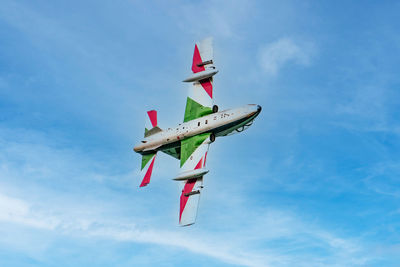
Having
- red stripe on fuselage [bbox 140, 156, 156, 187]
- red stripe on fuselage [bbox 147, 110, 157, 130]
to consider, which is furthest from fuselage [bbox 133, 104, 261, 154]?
red stripe on fuselage [bbox 147, 110, 157, 130]

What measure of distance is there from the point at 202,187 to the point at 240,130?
328 inches

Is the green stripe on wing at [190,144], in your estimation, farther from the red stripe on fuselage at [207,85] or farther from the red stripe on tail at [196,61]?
the red stripe on tail at [196,61]

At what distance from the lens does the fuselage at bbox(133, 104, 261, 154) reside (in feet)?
166

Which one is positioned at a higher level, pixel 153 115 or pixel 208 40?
pixel 208 40

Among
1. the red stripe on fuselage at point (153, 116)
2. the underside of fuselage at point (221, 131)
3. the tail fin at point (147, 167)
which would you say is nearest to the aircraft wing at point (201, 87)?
the underside of fuselage at point (221, 131)

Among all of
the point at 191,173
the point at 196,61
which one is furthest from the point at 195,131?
the point at 196,61

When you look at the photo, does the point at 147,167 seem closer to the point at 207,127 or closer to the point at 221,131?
the point at 207,127

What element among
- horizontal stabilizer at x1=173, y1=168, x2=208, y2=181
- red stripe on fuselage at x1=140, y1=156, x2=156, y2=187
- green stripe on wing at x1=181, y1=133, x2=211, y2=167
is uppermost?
green stripe on wing at x1=181, y1=133, x2=211, y2=167

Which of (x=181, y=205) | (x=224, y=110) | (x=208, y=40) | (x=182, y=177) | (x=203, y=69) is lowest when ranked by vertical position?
(x=181, y=205)

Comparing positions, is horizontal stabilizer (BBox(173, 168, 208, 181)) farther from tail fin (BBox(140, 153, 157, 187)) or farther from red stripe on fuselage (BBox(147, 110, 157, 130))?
red stripe on fuselage (BBox(147, 110, 157, 130))

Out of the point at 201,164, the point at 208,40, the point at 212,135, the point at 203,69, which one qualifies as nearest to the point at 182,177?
the point at 201,164

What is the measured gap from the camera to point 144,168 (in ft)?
183

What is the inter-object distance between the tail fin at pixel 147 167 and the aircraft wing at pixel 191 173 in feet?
16.4

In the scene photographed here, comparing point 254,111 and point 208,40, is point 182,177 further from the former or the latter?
point 208,40
